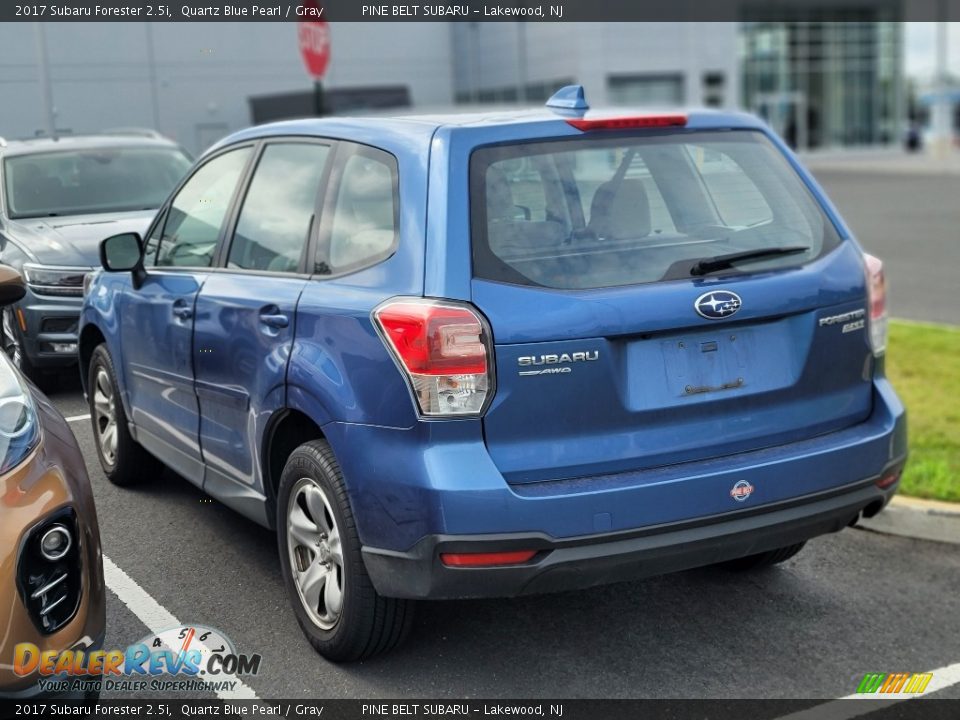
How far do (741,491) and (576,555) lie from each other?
0.57 m

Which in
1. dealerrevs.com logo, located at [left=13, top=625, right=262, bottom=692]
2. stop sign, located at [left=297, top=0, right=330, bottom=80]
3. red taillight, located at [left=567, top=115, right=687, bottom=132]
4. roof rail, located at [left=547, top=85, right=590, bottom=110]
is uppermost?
stop sign, located at [left=297, top=0, right=330, bottom=80]

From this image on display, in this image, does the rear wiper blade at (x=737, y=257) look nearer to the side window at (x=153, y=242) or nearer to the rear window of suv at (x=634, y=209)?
the rear window of suv at (x=634, y=209)

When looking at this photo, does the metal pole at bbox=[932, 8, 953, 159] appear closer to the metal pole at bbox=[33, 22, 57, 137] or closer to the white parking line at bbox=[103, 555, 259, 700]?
the metal pole at bbox=[33, 22, 57, 137]

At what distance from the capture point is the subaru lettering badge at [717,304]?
11.7 ft

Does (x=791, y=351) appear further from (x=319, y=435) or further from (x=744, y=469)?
(x=319, y=435)

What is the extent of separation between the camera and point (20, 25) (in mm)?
10555

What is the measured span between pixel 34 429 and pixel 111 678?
1018 millimetres

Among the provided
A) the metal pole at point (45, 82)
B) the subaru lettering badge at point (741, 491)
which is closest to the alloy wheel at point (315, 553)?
the subaru lettering badge at point (741, 491)

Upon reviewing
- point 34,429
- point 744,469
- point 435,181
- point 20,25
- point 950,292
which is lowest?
point 950,292

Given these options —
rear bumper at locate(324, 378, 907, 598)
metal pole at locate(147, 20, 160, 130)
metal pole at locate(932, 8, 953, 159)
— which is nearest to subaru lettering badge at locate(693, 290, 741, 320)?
rear bumper at locate(324, 378, 907, 598)

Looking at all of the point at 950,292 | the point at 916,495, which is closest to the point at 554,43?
the point at 950,292

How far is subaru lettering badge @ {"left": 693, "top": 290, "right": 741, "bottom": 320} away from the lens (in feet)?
11.7

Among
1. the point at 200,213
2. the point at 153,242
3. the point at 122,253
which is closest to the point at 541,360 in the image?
the point at 200,213

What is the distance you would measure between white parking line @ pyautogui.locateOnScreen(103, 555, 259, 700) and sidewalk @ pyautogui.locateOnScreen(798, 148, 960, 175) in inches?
1468
